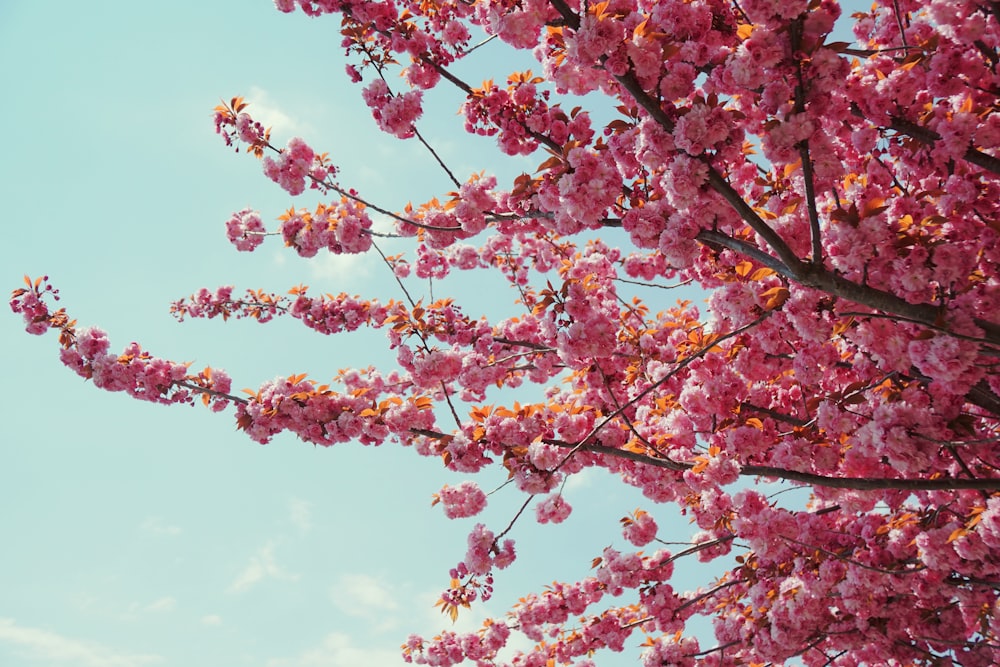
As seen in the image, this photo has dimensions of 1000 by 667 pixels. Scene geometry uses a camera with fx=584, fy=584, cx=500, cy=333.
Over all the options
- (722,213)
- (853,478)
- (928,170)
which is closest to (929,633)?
(853,478)

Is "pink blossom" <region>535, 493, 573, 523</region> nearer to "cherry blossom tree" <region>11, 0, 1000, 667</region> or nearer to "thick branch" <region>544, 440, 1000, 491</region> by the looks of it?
"cherry blossom tree" <region>11, 0, 1000, 667</region>

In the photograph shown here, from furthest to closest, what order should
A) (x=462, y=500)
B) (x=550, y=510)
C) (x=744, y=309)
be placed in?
(x=550, y=510)
(x=462, y=500)
(x=744, y=309)

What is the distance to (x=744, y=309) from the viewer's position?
3529 millimetres

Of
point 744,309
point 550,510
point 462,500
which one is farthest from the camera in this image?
point 550,510

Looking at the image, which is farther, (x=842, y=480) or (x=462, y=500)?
(x=462, y=500)

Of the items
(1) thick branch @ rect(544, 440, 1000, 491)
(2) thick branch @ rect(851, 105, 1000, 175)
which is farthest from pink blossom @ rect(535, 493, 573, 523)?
(2) thick branch @ rect(851, 105, 1000, 175)

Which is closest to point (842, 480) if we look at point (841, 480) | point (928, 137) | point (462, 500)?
point (841, 480)

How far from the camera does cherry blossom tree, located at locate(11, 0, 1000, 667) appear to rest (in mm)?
3016

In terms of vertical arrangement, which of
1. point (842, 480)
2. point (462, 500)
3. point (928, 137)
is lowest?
point (842, 480)

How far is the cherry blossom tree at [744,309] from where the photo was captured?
3.02 m

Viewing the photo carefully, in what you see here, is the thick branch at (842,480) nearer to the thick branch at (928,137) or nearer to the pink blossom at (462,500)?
the pink blossom at (462,500)

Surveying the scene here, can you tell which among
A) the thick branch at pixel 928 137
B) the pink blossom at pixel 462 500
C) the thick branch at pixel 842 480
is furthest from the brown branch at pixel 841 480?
the thick branch at pixel 928 137

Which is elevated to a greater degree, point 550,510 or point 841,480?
point 550,510

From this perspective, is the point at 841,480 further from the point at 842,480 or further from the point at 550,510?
the point at 550,510
